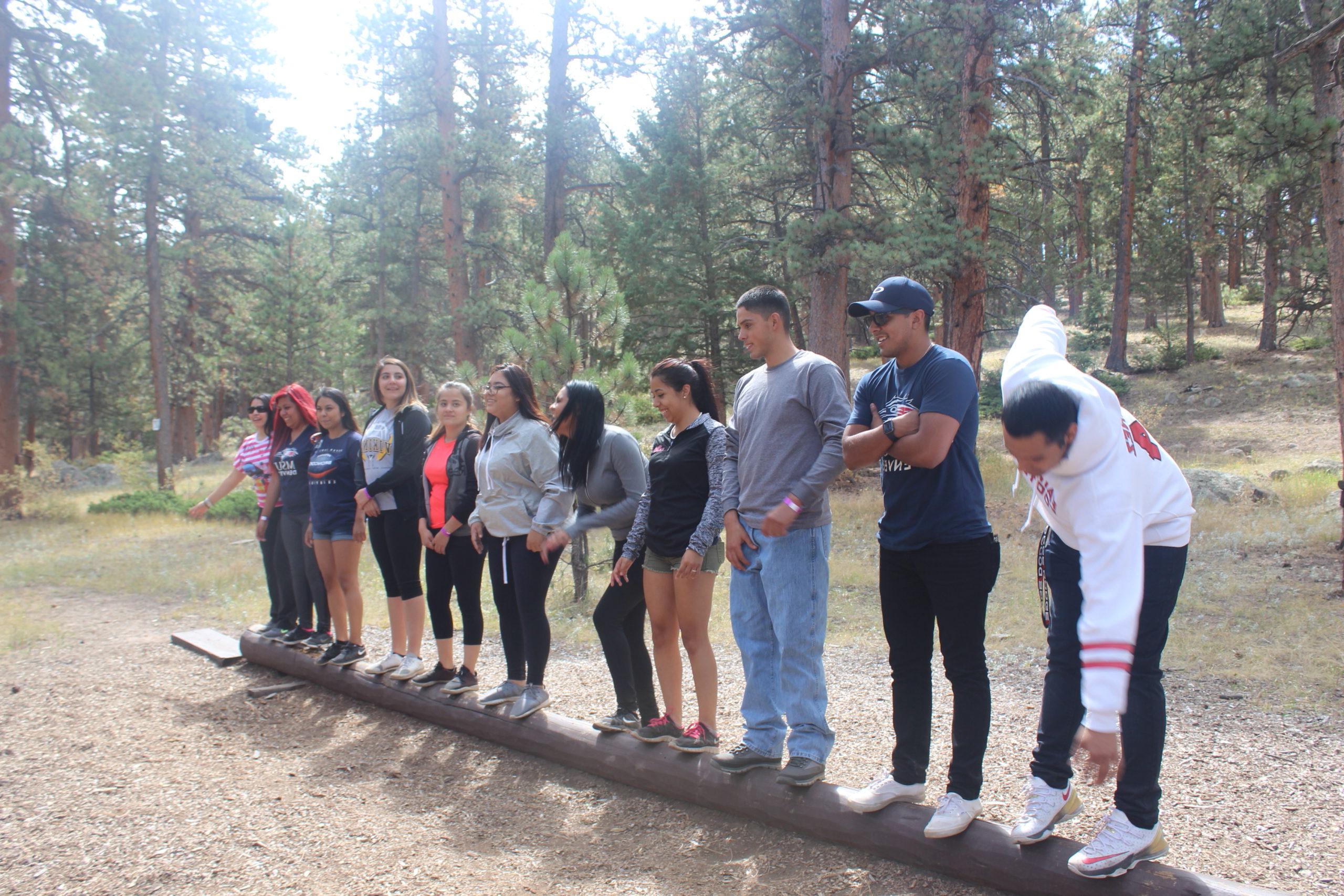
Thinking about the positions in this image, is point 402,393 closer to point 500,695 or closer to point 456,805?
point 500,695

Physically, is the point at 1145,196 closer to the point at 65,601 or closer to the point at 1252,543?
the point at 1252,543

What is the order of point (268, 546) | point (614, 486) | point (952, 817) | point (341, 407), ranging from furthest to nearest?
point (268, 546)
point (341, 407)
point (614, 486)
point (952, 817)

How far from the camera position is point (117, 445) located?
70.7 ft

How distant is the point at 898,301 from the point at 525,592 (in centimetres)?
254

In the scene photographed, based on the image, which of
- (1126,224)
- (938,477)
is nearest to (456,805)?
(938,477)

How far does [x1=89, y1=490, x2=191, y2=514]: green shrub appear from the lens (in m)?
17.5

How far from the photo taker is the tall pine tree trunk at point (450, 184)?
19.3 m

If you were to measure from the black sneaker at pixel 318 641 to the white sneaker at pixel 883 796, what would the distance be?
435 centimetres

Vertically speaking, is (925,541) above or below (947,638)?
above

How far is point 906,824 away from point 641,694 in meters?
1.63

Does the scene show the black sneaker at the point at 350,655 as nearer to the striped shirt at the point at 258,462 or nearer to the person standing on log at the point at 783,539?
the striped shirt at the point at 258,462

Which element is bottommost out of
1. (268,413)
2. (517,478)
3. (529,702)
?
(529,702)

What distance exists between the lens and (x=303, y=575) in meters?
6.49

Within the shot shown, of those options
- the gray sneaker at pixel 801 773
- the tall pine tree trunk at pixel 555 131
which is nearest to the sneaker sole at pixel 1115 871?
the gray sneaker at pixel 801 773
